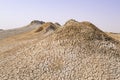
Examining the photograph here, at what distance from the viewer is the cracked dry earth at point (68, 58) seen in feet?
79.7

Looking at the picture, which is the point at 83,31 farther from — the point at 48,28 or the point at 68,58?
the point at 48,28

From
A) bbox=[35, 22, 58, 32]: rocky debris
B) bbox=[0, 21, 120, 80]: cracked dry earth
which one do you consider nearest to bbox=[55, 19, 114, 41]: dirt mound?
bbox=[0, 21, 120, 80]: cracked dry earth

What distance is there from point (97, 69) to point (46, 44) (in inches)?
288

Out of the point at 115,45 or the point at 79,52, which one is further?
the point at 115,45

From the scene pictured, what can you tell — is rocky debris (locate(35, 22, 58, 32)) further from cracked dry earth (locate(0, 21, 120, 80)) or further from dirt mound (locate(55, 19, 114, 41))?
cracked dry earth (locate(0, 21, 120, 80))

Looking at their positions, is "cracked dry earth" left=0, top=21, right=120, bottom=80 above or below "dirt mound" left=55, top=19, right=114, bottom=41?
below

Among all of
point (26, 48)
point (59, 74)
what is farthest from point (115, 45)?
point (26, 48)

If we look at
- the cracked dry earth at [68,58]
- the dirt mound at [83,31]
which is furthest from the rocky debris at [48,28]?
Answer: the cracked dry earth at [68,58]

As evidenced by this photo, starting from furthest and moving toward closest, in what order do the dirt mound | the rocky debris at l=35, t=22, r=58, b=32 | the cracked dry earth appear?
the rocky debris at l=35, t=22, r=58, b=32
the dirt mound
the cracked dry earth

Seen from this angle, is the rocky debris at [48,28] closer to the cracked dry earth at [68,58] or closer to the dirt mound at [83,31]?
the dirt mound at [83,31]

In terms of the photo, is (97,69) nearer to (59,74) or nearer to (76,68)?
(76,68)

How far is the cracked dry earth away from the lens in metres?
24.3

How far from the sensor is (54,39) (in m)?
29.6

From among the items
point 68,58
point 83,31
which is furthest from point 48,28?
point 68,58
